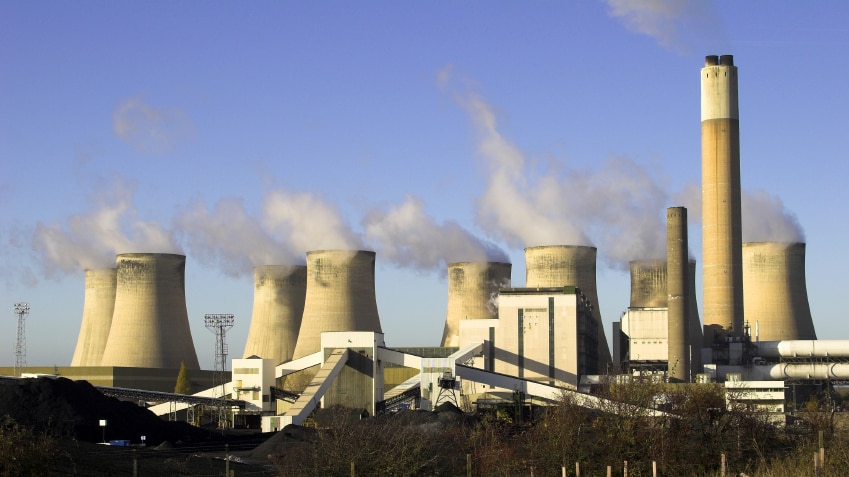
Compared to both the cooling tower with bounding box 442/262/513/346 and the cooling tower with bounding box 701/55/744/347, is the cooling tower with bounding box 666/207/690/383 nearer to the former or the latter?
the cooling tower with bounding box 701/55/744/347

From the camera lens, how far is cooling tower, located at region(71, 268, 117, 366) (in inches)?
1949

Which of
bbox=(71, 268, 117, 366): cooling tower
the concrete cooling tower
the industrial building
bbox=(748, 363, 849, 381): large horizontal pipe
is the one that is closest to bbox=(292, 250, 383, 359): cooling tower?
the industrial building

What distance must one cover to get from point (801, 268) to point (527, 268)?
34.5 feet

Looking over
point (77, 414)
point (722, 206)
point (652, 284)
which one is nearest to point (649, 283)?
point (652, 284)

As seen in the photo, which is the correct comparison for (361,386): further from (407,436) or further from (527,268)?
(407,436)

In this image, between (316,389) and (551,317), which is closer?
(316,389)

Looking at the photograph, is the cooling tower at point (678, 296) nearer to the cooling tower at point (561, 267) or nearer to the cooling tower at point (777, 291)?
the cooling tower at point (777, 291)

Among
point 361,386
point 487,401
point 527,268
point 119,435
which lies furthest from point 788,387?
point 119,435

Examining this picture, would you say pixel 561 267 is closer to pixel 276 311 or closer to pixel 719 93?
pixel 719 93

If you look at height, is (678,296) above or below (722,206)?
below

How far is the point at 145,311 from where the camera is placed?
44.2m

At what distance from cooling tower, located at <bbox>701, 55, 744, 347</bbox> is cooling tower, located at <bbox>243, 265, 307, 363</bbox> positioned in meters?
16.1

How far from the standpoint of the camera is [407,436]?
1667 centimetres

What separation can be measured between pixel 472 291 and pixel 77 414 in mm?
25754
